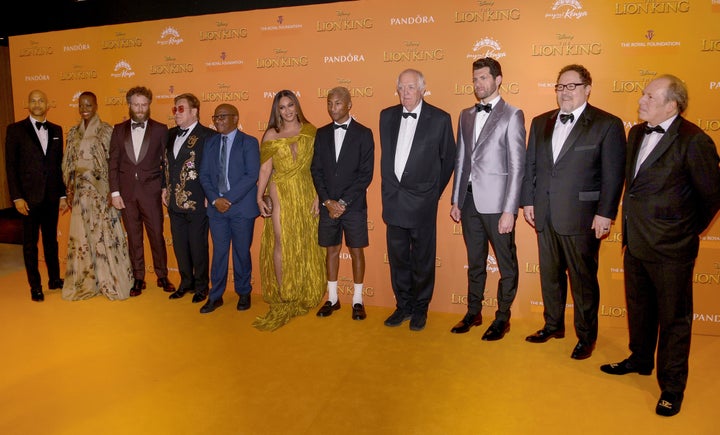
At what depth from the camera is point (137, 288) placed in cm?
555

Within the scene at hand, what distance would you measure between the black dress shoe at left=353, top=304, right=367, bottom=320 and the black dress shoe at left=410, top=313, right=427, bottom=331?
454 millimetres

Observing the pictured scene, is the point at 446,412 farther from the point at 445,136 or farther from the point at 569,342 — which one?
the point at 445,136

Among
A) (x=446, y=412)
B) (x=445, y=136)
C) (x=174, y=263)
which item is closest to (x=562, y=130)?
(x=445, y=136)

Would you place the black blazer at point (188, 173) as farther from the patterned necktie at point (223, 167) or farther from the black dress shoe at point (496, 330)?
the black dress shoe at point (496, 330)

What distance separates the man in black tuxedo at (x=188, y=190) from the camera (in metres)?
5.03

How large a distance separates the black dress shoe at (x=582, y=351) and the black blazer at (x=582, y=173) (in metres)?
0.84

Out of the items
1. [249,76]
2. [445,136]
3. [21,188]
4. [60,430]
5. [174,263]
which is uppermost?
[249,76]

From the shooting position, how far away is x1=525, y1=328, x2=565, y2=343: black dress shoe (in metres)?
4.25

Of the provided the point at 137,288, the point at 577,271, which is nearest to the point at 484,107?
the point at 577,271

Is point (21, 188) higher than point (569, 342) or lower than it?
higher

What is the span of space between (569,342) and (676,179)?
5.25 feet

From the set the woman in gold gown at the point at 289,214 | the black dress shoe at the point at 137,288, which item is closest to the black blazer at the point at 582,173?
the woman in gold gown at the point at 289,214

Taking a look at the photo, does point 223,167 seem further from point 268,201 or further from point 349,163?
point 349,163

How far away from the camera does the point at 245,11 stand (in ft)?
17.4
